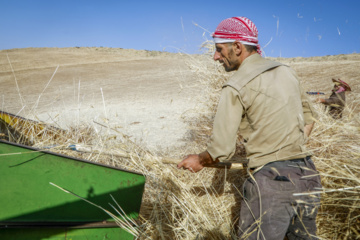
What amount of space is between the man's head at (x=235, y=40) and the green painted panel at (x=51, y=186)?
50.7 inches

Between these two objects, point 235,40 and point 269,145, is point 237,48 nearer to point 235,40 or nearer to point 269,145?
point 235,40

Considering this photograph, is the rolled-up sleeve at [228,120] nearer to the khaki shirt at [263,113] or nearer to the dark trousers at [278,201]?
the khaki shirt at [263,113]

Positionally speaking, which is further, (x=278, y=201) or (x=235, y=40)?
(x=235, y=40)

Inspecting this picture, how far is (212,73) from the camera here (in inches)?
157

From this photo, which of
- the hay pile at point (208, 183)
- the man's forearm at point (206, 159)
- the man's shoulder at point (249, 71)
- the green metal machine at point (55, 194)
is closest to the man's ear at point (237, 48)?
the man's shoulder at point (249, 71)

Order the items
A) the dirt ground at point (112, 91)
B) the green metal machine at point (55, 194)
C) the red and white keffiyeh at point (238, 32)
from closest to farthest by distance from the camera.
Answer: the red and white keffiyeh at point (238, 32) < the green metal machine at point (55, 194) < the dirt ground at point (112, 91)

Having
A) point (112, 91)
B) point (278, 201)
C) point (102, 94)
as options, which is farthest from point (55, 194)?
point (112, 91)

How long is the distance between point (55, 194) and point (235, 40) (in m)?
1.80

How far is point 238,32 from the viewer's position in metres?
1.98

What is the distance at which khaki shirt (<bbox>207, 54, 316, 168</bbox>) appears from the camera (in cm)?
179

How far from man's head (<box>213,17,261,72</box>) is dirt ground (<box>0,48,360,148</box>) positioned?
1306 millimetres

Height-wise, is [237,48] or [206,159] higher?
[237,48]

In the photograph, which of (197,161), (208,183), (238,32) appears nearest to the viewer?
(238,32)

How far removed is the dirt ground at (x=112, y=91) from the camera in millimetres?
6525
